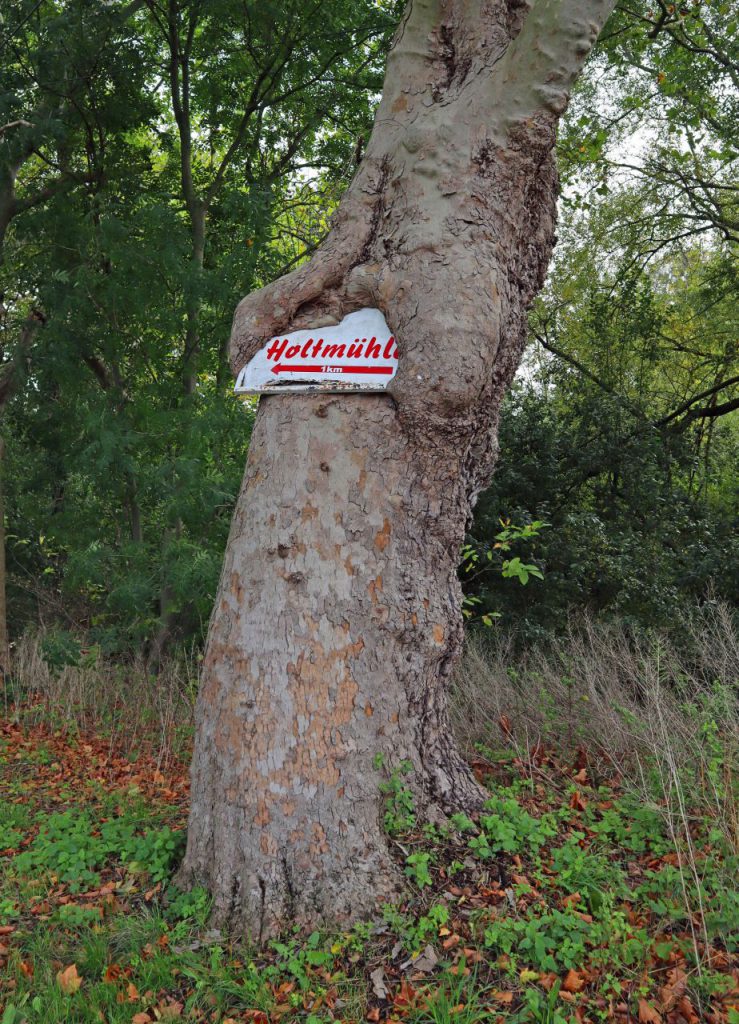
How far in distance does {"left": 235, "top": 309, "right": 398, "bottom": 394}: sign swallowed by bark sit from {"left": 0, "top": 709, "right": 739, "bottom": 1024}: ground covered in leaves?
1582mm

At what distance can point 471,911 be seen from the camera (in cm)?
293

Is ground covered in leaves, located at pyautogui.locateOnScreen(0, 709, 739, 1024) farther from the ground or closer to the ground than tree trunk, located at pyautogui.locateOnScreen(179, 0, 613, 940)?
closer to the ground

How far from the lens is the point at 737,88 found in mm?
10375

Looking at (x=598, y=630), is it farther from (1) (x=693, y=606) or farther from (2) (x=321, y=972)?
(2) (x=321, y=972)

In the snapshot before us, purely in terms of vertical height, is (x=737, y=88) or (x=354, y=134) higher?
(x=737, y=88)

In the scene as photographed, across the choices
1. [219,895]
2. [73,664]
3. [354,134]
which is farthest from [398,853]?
[354,134]

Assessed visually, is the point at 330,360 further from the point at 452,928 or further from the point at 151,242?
the point at 151,242

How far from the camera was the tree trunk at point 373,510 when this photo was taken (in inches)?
119

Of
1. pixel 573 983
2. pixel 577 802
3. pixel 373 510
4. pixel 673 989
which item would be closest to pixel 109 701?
pixel 577 802

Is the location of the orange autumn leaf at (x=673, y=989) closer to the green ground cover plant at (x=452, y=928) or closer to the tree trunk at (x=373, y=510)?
the green ground cover plant at (x=452, y=928)

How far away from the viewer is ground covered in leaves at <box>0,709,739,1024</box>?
102 inches

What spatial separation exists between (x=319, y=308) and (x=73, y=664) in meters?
5.52

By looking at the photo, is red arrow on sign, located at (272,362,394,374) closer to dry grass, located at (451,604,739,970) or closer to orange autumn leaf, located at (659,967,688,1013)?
dry grass, located at (451,604,739,970)

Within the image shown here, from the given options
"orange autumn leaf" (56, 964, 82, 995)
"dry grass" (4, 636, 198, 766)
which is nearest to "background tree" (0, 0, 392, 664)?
"dry grass" (4, 636, 198, 766)
